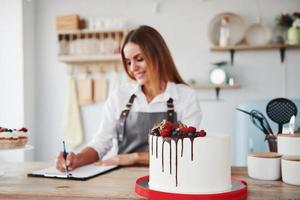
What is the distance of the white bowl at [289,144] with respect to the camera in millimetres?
1346

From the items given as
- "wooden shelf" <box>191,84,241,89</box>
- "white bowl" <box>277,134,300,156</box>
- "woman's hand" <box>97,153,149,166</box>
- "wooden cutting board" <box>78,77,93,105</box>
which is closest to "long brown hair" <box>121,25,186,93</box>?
→ "woman's hand" <box>97,153,149,166</box>

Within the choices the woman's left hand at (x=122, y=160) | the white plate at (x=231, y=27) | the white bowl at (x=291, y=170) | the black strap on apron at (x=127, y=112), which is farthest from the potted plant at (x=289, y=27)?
the white bowl at (x=291, y=170)

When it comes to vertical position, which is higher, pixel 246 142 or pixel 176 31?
pixel 176 31

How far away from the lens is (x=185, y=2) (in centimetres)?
381

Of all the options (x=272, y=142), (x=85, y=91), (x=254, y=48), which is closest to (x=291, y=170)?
(x=272, y=142)

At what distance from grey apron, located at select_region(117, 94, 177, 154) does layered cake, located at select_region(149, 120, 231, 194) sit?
906 millimetres

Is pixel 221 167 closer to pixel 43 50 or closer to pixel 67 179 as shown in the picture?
pixel 67 179

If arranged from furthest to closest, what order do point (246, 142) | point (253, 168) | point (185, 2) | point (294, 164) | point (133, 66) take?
1. point (185, 2)
2. point (246, 142)
3. point (133, 66)
4. point (253, 168)
5. point (294, 164)

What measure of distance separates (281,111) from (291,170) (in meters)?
0.37

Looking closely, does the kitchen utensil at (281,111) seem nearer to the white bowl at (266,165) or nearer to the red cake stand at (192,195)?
the white bowl at (266,165)

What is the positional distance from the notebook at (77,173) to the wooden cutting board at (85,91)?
2.31 meters

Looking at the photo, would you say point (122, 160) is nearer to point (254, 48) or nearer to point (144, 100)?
point (144, 100)

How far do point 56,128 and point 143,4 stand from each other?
149 cm

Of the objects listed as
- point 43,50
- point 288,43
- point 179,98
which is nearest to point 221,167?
point 179,98
